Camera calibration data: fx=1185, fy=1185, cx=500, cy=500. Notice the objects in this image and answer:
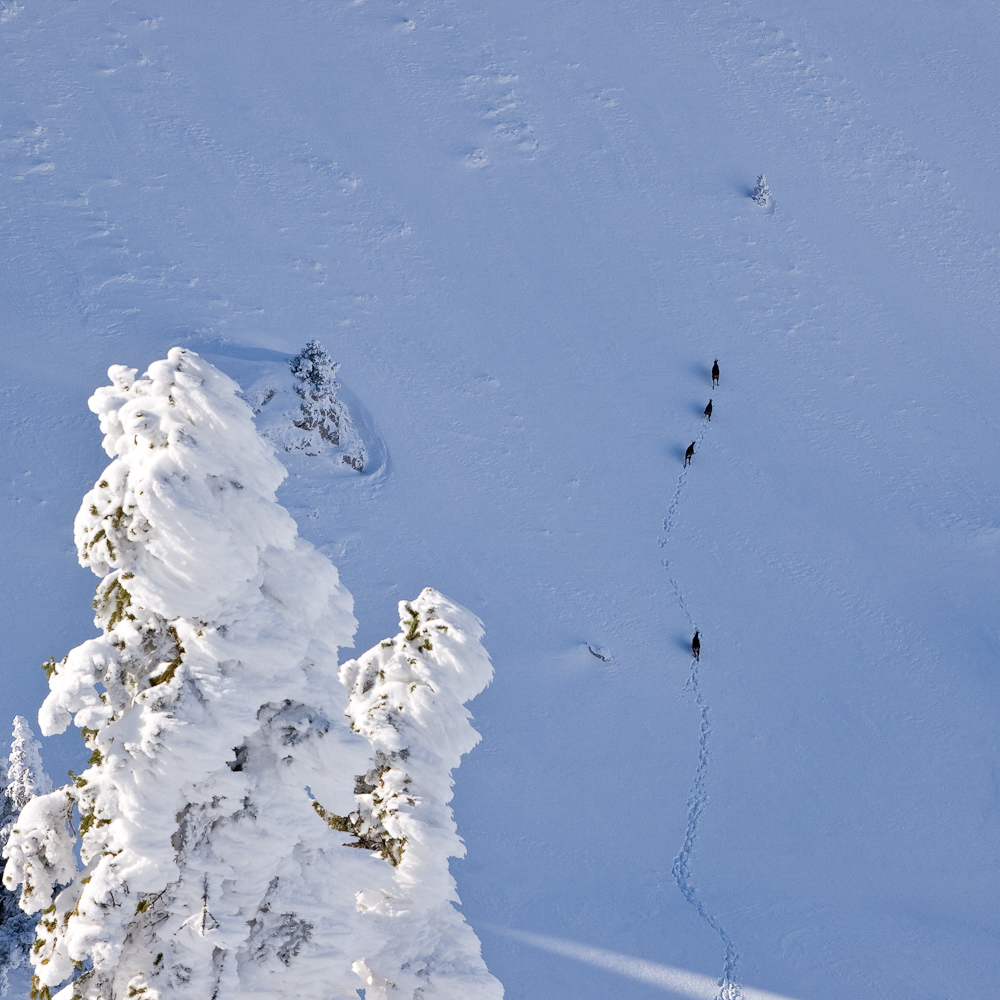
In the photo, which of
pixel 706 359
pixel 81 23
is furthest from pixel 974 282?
pixel 81 23

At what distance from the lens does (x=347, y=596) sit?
31.3ft

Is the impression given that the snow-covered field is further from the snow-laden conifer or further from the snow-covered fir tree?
the snow-laden conifer

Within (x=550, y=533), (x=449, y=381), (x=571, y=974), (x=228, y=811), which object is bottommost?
(x=571, y=974)

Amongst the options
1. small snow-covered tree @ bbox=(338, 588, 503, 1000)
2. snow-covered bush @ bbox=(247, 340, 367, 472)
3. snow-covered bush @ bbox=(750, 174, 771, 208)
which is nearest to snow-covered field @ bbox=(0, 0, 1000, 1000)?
snow-covered bush @ bbox=(750, 174, 771, 208)

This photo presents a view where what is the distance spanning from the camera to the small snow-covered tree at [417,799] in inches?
402

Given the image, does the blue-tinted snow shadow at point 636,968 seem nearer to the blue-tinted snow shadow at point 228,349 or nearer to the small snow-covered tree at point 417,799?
the small snow-covered tree at point 417,799

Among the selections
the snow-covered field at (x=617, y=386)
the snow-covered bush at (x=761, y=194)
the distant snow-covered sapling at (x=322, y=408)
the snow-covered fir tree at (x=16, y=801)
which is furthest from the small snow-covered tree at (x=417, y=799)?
the snow-covered bush at (x=761, y=194)

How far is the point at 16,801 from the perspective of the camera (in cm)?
1552

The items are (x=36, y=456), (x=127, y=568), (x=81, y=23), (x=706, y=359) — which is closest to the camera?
(x=127, y=568)

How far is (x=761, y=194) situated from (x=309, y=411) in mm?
16278

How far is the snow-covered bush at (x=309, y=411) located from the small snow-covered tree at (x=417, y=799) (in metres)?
14.3

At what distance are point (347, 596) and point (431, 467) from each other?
1645cm

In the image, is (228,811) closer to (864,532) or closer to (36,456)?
(36,456)

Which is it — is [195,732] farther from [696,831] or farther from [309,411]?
[309,411]
